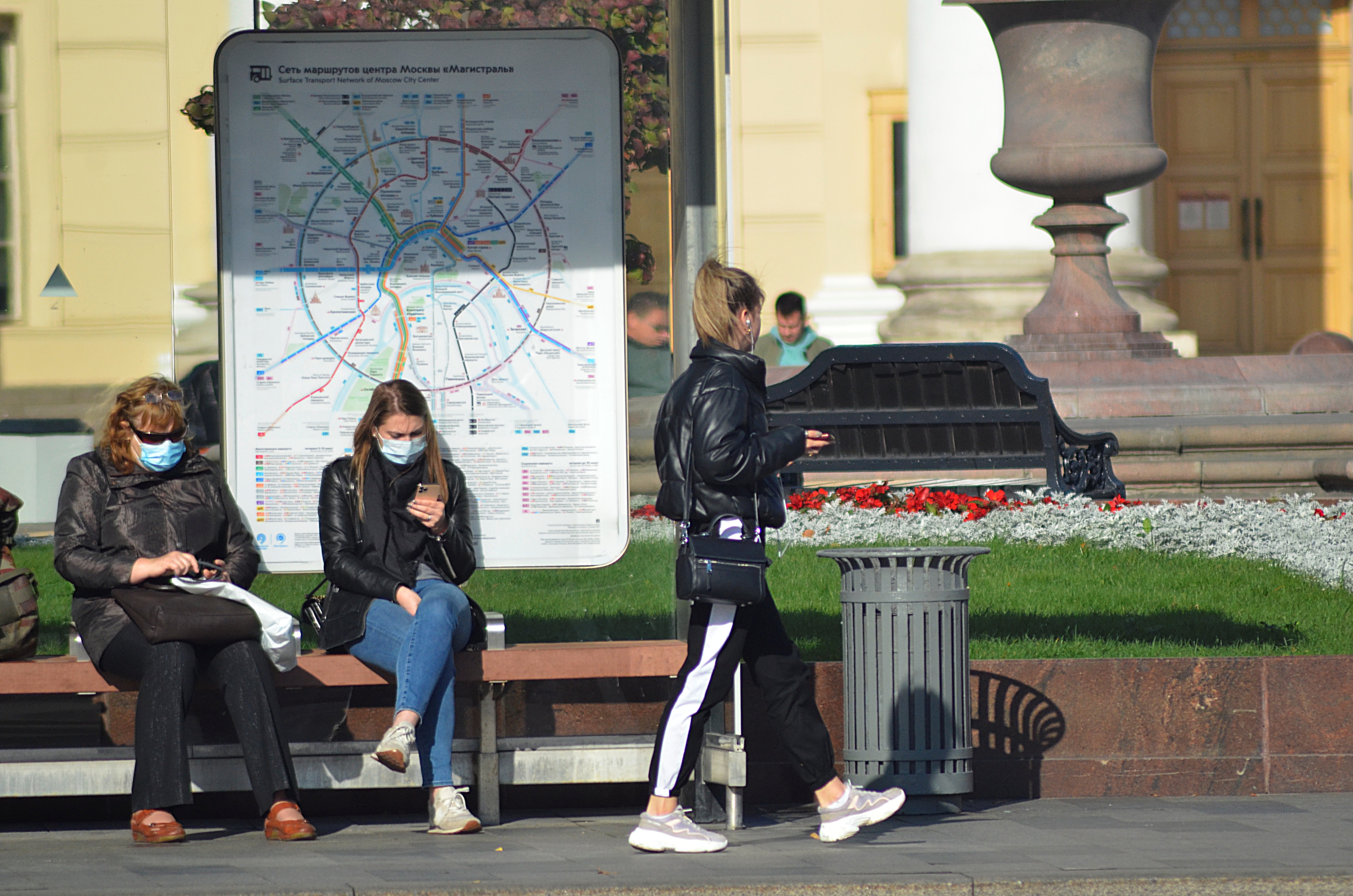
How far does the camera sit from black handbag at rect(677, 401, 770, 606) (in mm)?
5281

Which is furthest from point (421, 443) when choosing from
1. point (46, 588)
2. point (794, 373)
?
point (794, 373)

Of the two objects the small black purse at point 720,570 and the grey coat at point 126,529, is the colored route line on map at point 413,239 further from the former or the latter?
the small black purse at point 720,570

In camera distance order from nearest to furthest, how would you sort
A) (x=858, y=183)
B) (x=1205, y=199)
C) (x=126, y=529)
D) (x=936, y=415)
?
(x=126, y=529)
(x=936, y=415)
(x=858, y=183)
(x=1205, y=199)

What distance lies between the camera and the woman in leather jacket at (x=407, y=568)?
5664 millimetres

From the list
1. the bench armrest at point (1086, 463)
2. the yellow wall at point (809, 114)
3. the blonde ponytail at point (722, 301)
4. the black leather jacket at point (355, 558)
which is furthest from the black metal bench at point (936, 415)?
the yellow wall at point (809, 114)

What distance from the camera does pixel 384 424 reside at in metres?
5.97

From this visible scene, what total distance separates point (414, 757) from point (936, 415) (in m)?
5.47

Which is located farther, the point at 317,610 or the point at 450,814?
the point at 317,610

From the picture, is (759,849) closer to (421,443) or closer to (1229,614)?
(421,443)

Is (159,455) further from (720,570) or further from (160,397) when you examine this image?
(720,570)

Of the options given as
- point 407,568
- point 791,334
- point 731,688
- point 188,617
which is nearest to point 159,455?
point 188,617

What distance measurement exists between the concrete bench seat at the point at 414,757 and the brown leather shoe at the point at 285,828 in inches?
8.9

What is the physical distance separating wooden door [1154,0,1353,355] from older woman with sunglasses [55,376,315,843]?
16.0 metres

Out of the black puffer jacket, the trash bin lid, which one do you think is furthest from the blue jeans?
the trash bin lid
